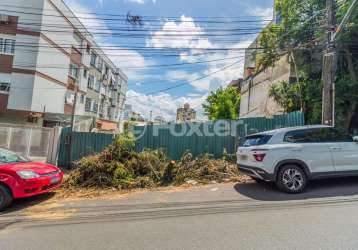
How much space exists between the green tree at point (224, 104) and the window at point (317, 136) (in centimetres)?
2169

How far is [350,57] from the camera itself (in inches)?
461

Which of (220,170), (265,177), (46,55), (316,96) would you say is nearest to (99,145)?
(220,170)

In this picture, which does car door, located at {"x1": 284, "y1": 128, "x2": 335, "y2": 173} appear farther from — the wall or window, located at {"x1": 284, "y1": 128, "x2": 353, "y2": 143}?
the wall

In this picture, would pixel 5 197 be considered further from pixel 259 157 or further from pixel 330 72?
pixel 330 72

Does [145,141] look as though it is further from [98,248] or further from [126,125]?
[98,248]

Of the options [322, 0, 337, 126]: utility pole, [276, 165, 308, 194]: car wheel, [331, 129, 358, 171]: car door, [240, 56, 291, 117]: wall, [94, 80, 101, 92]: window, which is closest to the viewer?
[276, 165, 308, 194]: car wheel

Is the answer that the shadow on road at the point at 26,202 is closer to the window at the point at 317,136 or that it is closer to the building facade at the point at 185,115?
the window at the point at 317,136

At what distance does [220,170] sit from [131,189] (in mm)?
3277

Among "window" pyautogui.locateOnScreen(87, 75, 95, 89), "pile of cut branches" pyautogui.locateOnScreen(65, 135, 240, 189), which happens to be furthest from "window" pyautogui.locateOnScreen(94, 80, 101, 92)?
"pile of cut branches" pyautogui.locateOnScreen(65, 135, 240, 189)

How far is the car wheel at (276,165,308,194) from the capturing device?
21.5 feet

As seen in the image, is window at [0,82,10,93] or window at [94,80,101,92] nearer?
window at [0,82,10,93]

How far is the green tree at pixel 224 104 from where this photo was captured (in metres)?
30.4

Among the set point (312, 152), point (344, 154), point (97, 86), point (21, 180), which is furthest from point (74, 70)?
point (344, 154)

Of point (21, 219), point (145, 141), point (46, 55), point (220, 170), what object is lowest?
point (21, 219)
